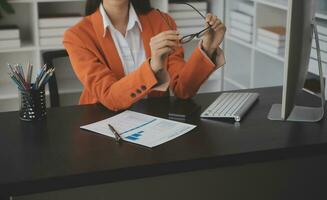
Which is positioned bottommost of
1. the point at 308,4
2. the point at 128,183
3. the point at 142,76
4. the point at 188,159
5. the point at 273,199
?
the point at 273,199

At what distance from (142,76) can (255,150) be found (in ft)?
1.59

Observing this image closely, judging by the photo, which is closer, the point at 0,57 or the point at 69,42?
the point at 69,42

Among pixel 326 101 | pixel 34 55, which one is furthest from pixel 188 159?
pixel 34 55

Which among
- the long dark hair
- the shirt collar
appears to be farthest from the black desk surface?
the long dark hair

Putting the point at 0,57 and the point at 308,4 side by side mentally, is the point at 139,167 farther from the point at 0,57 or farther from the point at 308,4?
the point at 0,57

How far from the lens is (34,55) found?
331 cm

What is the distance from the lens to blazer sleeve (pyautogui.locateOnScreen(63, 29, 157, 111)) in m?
1.73

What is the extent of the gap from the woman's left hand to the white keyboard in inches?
7.2

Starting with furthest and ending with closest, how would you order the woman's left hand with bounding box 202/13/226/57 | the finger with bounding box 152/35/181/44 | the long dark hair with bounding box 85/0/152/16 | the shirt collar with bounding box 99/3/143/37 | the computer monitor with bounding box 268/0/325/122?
the long dark hair with bounding box 85/0/152/16 → the shirt collar with bounding box 99/3/143/37 → the woman's left hand with bounding box 202/13/226/57 → the finger with bounding box 152/35/181/44 → the computer monitor with bounding box 268/0/325/122

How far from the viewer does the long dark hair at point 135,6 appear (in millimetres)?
2188

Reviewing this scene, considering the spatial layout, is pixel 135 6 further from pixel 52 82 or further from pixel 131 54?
pixel 52 82

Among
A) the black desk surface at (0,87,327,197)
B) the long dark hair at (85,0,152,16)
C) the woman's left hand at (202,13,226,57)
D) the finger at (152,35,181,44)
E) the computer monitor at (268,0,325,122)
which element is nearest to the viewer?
the black desk surface at (0,87,327,197)

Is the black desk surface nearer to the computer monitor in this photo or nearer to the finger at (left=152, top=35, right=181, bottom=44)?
the computer monitor

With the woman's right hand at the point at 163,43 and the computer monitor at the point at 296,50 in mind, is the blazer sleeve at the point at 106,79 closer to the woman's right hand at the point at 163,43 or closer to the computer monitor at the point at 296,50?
the woman's right hand at the point at 163,43
